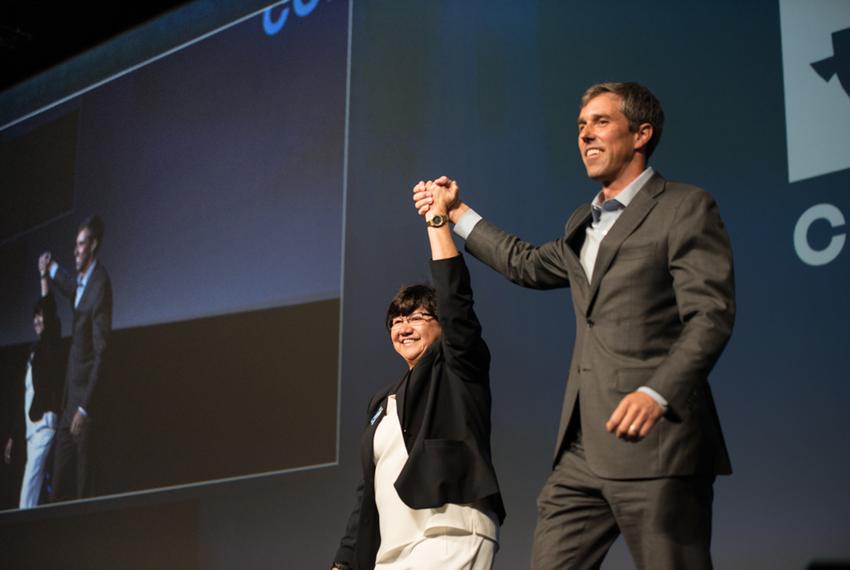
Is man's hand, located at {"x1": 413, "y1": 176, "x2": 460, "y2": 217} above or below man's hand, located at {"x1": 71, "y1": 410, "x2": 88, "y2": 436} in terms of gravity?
above

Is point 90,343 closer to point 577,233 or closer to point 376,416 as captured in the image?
point 376,416

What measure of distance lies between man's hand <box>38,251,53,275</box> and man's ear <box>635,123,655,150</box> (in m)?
4.10

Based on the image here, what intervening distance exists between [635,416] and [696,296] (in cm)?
23

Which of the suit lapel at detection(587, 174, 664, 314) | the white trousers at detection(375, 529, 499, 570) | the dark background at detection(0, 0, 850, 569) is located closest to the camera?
the suit lapel at detection(587, 174, 664, 314)

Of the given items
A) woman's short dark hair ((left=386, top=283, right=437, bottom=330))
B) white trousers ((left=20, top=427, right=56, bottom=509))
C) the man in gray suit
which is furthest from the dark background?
the man in gray suit

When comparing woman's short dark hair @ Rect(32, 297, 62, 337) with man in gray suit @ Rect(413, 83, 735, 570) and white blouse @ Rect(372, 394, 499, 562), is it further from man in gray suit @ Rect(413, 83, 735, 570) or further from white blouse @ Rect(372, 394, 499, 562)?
man in gray suit @ Rect(413, 83, 735, 570)

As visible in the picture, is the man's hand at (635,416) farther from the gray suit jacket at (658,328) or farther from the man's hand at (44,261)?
the man's hand at (44,261)

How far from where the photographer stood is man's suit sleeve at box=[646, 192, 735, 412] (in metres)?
1.52

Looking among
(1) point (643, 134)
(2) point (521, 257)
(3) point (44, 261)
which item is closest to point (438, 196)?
(2) point (521, 257)

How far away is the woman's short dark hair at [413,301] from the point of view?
8.51 feet

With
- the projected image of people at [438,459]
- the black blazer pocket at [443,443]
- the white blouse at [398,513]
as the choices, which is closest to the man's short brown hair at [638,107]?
the projected image of people at [438,459]

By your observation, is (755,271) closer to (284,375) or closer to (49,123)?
(284,375)

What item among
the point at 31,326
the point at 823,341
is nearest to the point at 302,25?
the point at 31,326

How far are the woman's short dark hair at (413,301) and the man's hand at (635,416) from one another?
1135mm
